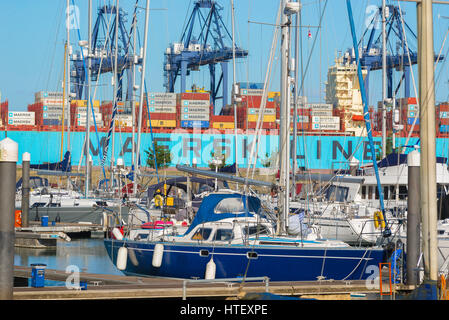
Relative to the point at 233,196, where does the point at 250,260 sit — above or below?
below

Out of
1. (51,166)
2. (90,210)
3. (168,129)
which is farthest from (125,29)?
(90,210)

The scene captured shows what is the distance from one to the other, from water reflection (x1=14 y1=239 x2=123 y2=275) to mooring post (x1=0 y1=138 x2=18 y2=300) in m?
9.97

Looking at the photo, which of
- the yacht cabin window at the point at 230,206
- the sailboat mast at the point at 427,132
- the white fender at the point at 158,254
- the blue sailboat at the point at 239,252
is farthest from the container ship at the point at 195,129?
the sailboat mast at the point at 427,132

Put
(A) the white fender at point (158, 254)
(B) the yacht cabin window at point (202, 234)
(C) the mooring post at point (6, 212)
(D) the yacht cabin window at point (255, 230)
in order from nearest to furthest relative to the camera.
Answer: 1. (C) the mooring post at point (6, 212)
2. (D) the yacht cabin window at point (255, 230)
3. (A) the white fender at point (158, 254)
4. (B) the yacht cabin window at point (202, 234)

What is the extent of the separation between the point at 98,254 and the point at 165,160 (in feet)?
129

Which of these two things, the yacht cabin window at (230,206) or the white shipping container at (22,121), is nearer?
the yacht cabin window at (230,206)

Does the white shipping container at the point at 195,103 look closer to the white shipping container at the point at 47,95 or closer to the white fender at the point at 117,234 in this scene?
the white shipping container at the point at 47,95

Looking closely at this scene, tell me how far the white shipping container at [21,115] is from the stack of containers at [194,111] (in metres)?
18.8

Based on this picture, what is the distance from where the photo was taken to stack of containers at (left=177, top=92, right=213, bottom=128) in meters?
82.6

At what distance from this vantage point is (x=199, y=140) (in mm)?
81500

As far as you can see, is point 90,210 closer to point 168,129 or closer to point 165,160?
point 165,160

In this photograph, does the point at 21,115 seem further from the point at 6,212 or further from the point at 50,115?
the point at 6,212

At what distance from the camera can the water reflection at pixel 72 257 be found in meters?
20.3
